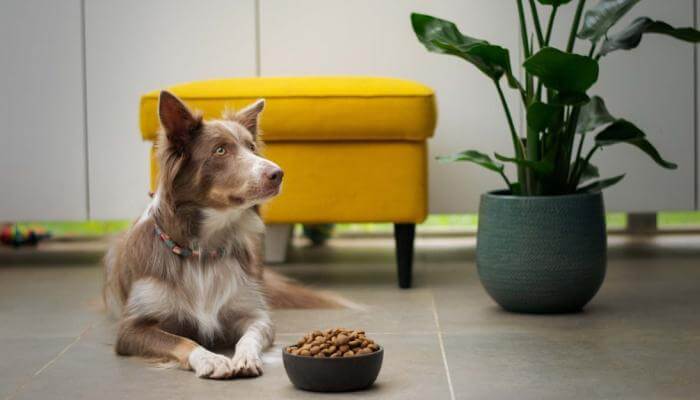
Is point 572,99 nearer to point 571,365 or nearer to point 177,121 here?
point 571,365

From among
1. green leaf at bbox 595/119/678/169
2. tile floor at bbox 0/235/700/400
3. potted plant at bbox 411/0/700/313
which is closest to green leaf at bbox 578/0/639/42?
potted plant at bbox 411/0/700/313

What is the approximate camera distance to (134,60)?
157 inches

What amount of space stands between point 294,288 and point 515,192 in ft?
2.55

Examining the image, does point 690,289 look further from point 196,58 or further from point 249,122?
point 196,58

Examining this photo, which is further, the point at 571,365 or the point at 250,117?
the point at 250,117

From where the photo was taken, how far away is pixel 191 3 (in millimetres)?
3988

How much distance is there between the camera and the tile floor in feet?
6.53

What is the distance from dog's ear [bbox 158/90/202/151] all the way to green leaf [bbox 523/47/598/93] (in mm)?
894

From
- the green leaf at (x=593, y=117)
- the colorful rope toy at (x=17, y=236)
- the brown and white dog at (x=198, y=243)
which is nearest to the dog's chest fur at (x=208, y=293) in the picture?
the brown and white dog at (x=198, y=243)

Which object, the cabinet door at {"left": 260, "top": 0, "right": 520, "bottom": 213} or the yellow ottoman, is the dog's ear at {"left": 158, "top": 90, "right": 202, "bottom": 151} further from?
the cabinet door at {"left": 260, "top": 0, "right": 520, "bottom": 213}

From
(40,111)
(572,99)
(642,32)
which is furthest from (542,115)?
(40,111)

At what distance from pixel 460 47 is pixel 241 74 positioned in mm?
1556

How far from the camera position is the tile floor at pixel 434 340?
199cm

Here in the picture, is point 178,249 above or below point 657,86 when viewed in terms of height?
below
